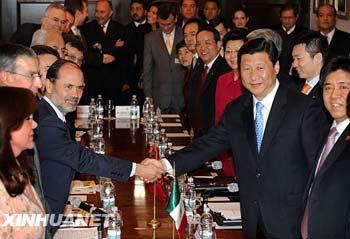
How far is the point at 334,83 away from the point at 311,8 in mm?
8193

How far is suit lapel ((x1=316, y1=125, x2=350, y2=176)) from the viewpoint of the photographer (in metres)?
3.51

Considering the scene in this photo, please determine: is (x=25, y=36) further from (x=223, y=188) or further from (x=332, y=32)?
A: (x=332, y=32)

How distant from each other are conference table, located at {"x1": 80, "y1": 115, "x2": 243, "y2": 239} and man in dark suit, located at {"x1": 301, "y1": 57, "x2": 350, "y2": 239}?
1.62 feet

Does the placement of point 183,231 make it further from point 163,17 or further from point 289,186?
point 163,17

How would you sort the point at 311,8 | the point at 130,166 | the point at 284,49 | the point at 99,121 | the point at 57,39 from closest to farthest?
the point at 130,166, the point at 57,39, the point at 99,121, the point at 284,49, the point at 311,8

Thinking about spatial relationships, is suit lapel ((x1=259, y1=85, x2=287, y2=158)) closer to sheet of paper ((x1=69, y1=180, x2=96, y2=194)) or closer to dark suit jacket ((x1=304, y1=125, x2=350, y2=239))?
dark suit jacket ((x1=304, y1=125, x2=350, y2=239))

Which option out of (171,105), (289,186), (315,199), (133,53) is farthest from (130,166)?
(133,53)

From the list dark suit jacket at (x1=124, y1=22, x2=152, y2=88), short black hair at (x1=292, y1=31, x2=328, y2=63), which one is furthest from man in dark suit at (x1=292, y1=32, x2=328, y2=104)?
dark suit jacket at (x1=124, y1=22, x2=152, y2=88)

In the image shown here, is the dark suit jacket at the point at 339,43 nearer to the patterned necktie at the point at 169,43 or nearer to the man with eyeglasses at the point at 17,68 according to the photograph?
the patterned necktie at the point at 169,43

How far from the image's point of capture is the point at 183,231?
3811 millimetres

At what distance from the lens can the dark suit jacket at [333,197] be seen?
3.45 meters

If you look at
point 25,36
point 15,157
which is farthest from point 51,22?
point 15,157

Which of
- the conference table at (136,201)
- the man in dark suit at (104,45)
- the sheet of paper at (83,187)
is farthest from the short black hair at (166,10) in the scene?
the sheet of paper at (83,187)

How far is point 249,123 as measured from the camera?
4.07 metres
